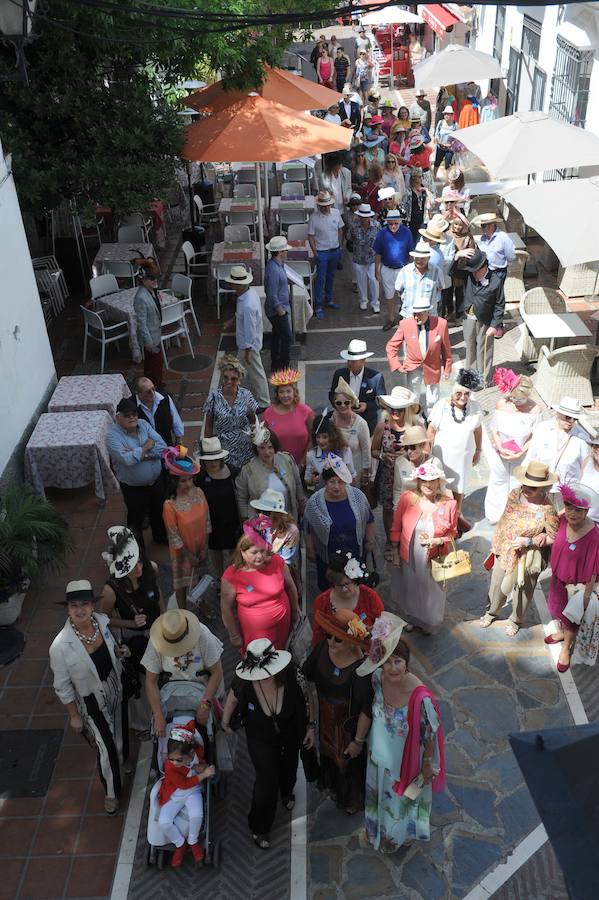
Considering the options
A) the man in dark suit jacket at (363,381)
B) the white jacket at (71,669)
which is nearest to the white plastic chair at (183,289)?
the man in dark suit jacket at (363,381)

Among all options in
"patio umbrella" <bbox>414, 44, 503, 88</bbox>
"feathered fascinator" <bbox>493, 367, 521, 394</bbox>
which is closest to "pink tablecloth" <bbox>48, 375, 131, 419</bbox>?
"feathered fascinator" <bbox>493, 367, 521, 394</bbox>

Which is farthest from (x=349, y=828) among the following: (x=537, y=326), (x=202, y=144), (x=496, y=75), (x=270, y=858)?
(x=496, y=75)

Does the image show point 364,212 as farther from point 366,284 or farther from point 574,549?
point 574,549

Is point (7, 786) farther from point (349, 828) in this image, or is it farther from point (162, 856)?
point (349, 828)

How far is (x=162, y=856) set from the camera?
5.67 m

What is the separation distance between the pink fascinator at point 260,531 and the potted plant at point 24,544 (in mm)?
2566

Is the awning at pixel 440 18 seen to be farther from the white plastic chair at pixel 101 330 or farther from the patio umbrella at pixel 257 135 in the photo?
the white plastic chair at pixel 101 330

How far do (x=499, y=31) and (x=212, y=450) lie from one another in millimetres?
18939

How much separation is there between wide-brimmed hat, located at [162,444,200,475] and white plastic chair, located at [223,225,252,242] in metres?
8.20

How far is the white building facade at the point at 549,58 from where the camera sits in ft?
47.6

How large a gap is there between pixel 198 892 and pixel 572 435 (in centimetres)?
463

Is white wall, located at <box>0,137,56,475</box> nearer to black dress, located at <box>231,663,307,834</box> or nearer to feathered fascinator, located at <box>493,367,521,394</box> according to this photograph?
black dress, located at <box>231,663,307,834</box>

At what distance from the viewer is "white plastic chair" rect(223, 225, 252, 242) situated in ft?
47.6

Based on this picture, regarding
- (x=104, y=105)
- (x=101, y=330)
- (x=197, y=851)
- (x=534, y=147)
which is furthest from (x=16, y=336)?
(x=534, y=147)
